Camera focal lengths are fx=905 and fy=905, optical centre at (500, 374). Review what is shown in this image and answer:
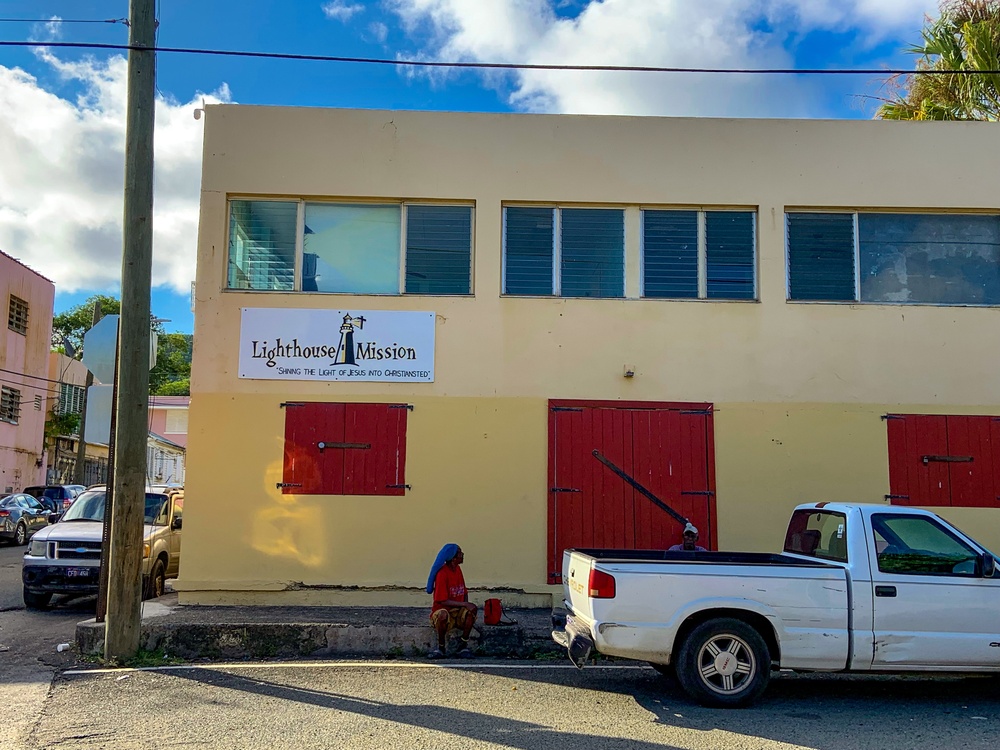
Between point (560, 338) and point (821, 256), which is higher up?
point (821, 256)

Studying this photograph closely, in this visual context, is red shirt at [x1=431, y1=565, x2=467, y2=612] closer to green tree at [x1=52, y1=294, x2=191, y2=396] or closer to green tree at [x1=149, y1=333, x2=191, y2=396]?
green tree at [x1=52, y1=294, x2=191, y2=396]

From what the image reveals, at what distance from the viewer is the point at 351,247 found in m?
12.1

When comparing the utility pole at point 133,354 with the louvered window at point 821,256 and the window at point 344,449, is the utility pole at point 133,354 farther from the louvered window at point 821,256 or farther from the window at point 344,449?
the louvered window at point 821,256

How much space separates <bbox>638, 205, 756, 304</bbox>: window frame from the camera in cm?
1198

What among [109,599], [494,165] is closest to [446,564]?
[109,599]

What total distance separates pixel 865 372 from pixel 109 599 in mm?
9349

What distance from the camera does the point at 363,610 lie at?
1086 cm

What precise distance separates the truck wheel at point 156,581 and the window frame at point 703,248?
26.5ft

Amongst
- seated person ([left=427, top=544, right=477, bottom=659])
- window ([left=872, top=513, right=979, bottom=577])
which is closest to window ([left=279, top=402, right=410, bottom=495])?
seated person ([left=427, top=544, right=477, bottom=659])

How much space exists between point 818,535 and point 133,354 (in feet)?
22.1

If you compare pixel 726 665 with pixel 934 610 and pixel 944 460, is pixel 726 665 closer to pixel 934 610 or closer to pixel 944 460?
pixel 934 610

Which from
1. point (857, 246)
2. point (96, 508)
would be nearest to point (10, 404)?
point (96, 508)

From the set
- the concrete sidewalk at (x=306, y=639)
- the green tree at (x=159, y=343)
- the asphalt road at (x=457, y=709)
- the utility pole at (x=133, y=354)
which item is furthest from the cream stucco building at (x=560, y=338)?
the green tree at (x=159, y=343)

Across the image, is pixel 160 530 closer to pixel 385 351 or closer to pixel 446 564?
pixel 385 351
